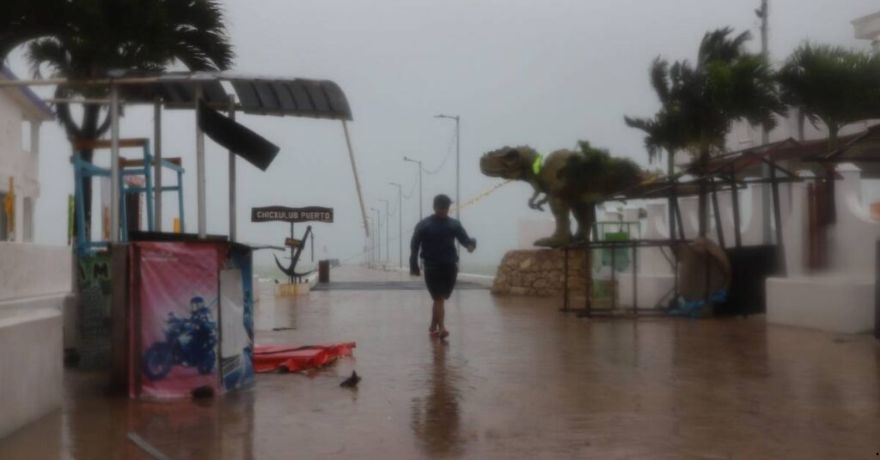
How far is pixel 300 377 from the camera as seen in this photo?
408 inches

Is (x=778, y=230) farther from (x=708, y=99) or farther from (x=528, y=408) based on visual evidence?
(x=528, y=408)

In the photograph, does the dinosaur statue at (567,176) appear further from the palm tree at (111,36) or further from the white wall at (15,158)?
the palm tree at (111,36)

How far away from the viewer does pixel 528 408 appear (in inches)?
326

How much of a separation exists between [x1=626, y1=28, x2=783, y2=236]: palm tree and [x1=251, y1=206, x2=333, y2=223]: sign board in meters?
11.7

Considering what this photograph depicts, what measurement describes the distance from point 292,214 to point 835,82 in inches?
749

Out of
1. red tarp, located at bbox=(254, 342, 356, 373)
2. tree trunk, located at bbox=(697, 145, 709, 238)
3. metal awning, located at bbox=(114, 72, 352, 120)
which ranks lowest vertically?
red tarp, located at bbox=(254, 342, 356, 373)

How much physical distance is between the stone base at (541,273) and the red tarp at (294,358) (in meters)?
15.7

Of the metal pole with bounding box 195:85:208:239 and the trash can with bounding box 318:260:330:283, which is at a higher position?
the metal pole with bounding box 195:85:208:239

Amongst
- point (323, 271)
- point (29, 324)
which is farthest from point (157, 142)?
point (323, 271)

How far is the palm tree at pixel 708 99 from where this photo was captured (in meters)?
21.1

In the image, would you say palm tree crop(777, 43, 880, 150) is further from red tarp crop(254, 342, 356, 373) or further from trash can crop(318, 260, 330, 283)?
trash can crop(318, 260, 330, 283)

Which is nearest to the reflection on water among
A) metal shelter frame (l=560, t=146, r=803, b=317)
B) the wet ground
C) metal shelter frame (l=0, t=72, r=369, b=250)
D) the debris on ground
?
the wet ground

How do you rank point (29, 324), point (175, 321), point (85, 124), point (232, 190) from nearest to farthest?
point (29, 324) → point (175, 321) → point (232, 190) → point (85, 124)

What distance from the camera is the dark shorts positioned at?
14.1 m
